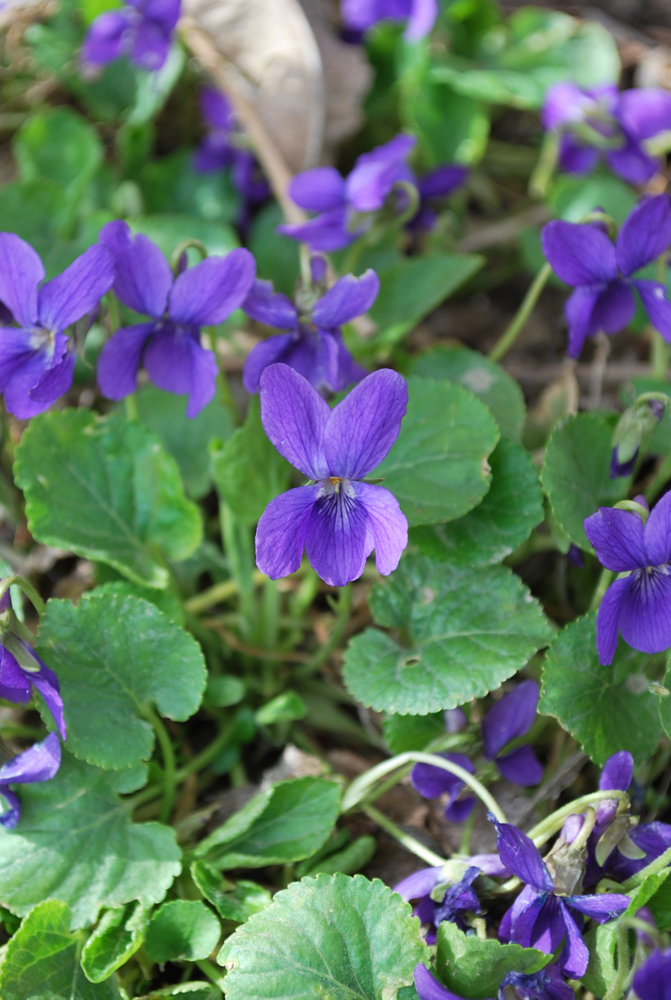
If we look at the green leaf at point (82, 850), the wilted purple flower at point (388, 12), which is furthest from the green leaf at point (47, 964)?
the wilted purple flower at point (388, 12)

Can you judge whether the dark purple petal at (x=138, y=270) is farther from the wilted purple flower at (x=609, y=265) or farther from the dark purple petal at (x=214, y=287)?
the wilted purple flower at (x=609, y=265)

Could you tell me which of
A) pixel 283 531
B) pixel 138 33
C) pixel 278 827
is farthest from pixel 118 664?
pixel 138 33

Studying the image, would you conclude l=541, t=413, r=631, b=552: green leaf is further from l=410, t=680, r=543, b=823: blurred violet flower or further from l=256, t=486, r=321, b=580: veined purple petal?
l=256, t=486, r=321, b=580: veined purple petal

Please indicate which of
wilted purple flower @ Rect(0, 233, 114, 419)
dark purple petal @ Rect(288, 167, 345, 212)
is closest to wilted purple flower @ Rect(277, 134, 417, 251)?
dark purple petal @ Rect(288, 167, 345, 212)

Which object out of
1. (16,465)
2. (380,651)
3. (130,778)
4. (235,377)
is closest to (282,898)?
(130,778)

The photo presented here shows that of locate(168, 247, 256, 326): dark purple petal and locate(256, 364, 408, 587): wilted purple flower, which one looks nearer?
locate(256, 364, 408, 587): wilted purple flower

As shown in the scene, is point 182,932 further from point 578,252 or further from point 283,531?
point 578,252
